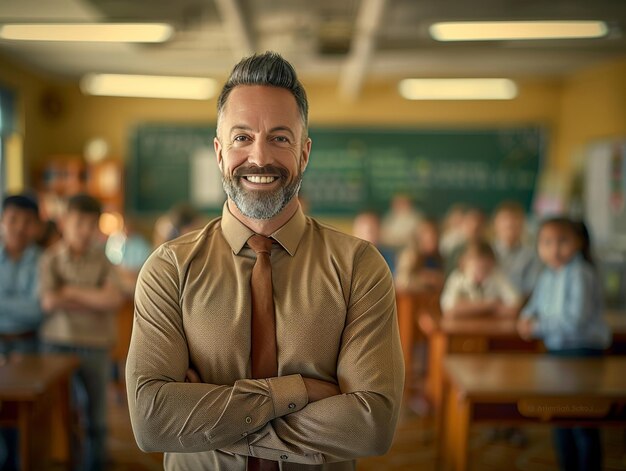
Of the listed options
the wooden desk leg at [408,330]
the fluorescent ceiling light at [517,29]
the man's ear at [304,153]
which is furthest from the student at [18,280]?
the fluorescent ceiling light at [517,29]

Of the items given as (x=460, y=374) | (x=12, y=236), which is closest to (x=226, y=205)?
(x=460, y=374)

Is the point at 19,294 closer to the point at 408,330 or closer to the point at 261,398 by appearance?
the point at 261,398

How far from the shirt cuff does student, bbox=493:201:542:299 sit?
3.49m

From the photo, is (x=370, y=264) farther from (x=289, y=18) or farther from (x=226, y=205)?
(x=289, y=18)

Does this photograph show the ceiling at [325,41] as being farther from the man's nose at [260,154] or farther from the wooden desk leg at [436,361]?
the man's nose at [260,154]

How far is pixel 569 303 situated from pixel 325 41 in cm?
343

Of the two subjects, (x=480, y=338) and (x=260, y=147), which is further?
(x=480, y=338)

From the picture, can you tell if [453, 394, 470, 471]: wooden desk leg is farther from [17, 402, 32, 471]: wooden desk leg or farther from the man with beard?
[17, 402, 32, 471]: wooden desk leg

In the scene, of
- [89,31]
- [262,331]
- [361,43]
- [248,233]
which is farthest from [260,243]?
[361,43]

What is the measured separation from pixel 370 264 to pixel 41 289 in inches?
80.8

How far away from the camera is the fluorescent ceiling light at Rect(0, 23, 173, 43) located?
187 inches

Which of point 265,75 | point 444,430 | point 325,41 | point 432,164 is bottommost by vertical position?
point 444,430

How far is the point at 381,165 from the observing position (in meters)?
8.82

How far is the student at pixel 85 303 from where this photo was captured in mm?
2914
